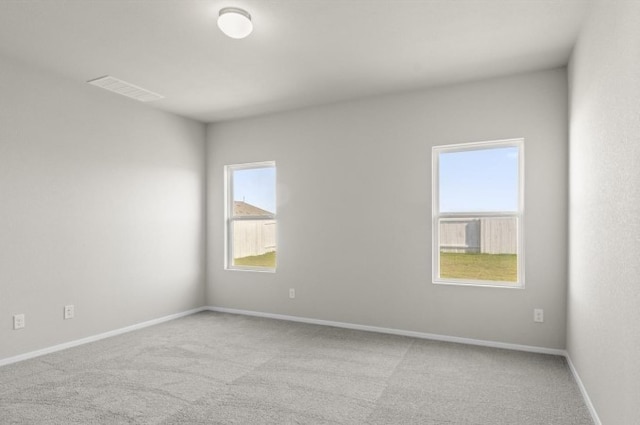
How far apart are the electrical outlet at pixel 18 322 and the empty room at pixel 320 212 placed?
0.4 inches

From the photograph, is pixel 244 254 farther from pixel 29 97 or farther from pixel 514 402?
pixel 514 402

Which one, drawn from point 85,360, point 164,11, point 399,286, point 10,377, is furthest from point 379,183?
point 10,377

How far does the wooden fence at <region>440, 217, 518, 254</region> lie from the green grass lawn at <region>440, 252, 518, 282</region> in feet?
0.17

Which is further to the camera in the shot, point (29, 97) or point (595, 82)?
point (29, 97)

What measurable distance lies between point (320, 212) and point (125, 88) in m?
2.52

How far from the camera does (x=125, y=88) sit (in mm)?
3980

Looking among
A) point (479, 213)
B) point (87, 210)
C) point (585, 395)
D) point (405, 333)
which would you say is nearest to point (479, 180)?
point (479, 213)

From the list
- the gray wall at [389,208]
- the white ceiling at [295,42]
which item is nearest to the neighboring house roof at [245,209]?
the gray wall at [389,208]

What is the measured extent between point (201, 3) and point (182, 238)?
3313 millimetres

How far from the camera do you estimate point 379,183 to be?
4.27 m

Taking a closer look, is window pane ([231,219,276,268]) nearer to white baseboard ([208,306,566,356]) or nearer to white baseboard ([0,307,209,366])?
white baseboard ([208,306,566,356])

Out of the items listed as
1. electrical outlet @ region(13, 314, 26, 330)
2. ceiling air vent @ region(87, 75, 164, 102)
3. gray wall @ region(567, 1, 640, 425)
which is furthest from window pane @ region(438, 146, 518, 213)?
electrical outlet @ region(13, 314, 26, 330)

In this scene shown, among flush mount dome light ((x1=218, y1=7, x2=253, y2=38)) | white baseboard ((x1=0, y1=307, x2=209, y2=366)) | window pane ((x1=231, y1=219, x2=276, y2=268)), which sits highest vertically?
flush mount dome light ((x1=218, y1=7, x2=253, y2=38))

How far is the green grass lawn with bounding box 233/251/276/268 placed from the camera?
5035mm
